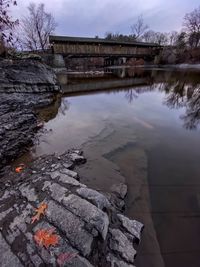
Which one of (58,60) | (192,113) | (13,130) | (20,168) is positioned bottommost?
(192,113)

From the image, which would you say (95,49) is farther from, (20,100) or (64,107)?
(20,100)

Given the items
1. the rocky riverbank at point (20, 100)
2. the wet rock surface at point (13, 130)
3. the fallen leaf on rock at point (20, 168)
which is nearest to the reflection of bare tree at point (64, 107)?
the rocky riverbank at point (20, 100)

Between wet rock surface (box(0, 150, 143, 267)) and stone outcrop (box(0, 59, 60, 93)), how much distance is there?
7516 millimetres

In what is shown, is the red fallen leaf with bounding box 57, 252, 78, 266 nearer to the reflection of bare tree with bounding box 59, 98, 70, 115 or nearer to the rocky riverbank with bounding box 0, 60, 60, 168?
the rocky riverbank with bounding box 0, 60, 60, 168

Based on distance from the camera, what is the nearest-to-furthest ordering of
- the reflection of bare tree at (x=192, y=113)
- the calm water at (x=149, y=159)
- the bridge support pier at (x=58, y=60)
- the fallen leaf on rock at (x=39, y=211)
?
the fallen leaf on rock at (x=39, y=211)
the calm water at (x=149, y=159)
the reflection of bare tree at (x=192, y=113)
the bridge support pier at (x=58, y=60)

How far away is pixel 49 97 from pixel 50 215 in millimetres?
9914

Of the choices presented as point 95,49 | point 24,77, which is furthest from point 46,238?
point 95,49

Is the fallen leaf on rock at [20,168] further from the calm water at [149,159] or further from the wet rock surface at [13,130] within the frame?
the calm water at [149,159]

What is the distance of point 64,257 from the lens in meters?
1.94

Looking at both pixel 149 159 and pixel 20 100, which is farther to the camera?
pixel 20 100

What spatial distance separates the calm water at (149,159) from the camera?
8.87ft

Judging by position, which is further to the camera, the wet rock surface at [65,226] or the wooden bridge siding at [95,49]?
the wooden bridge siding at [95,49]

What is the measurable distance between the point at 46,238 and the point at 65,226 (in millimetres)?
243

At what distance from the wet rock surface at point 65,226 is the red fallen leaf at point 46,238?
0.04 meters
